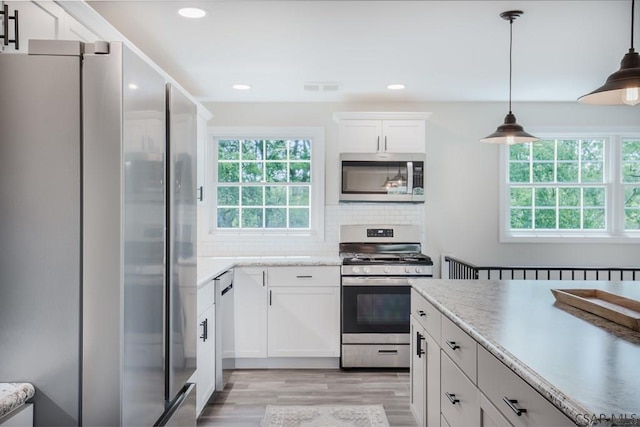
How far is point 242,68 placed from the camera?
3584 millimetres

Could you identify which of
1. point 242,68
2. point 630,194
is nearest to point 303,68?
point 242,68

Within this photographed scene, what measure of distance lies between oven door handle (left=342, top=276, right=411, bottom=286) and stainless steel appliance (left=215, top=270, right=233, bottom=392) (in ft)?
3.28

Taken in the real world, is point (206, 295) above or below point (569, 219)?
below

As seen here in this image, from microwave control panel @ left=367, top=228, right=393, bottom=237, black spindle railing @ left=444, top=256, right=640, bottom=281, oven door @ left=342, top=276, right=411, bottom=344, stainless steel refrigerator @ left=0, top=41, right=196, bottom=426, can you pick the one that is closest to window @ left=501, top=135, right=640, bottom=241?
black spindle railing @ left=444, top=256, right=640, bottom=281

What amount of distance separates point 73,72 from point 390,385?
3241 mm

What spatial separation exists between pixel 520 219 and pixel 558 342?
3657 mm

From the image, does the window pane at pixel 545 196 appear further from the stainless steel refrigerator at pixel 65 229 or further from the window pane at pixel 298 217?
the stainless steel refrigerator at pixel 65 229

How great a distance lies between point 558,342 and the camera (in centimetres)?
147

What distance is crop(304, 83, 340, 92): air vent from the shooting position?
4047 millimetres

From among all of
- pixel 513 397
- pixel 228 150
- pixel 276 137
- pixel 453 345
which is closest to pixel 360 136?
pixel 276 137

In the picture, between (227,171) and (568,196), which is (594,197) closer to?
(568,196)

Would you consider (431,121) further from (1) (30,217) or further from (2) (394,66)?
(1) (30,217)

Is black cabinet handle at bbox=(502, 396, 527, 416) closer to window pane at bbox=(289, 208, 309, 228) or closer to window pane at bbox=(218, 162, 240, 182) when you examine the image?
window pane at bbox=(289, 208, 309, 228)

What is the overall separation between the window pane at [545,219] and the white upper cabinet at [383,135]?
150 centimetres
